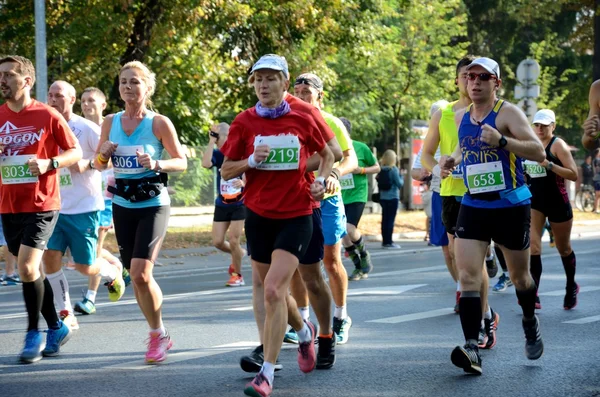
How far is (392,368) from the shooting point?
695cm

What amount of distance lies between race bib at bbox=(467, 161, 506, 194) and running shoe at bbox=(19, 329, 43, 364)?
3.06 m

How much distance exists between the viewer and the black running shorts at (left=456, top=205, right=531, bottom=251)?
672cm

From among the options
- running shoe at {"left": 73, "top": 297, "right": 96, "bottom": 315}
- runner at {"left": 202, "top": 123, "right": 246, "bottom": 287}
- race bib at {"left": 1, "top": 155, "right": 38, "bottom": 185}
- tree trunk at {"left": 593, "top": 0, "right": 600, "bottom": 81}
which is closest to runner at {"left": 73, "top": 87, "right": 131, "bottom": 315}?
running shoe at {"left": 73, "top": 297, "right": 96, "bottom": 315}

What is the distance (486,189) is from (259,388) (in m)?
1.99

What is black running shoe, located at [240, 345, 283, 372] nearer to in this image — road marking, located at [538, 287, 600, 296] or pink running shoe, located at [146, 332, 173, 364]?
pink running shoe, located at [146, 332, 173, 364]

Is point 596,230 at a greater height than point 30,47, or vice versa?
point 30,47

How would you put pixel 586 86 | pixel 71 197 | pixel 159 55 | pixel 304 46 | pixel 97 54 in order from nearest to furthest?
pixel 71 197 < pixel 97 54 < pixel 159 55 < pixel 304 46 < pixel 586 86

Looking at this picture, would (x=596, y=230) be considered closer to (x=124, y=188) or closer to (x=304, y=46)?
(x=304, y=46)

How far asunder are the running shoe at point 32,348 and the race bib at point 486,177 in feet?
10.0

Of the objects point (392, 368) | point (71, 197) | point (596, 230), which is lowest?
point (596, 230)

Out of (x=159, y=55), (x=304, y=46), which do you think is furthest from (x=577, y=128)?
(x=159, y=55)

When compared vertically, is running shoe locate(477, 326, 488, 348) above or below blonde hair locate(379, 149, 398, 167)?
above

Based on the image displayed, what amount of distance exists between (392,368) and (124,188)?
2.11 metres

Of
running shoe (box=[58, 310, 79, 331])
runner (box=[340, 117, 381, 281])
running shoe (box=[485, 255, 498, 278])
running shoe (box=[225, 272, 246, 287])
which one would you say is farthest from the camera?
runner (box=[340, 117, 381, 281])
